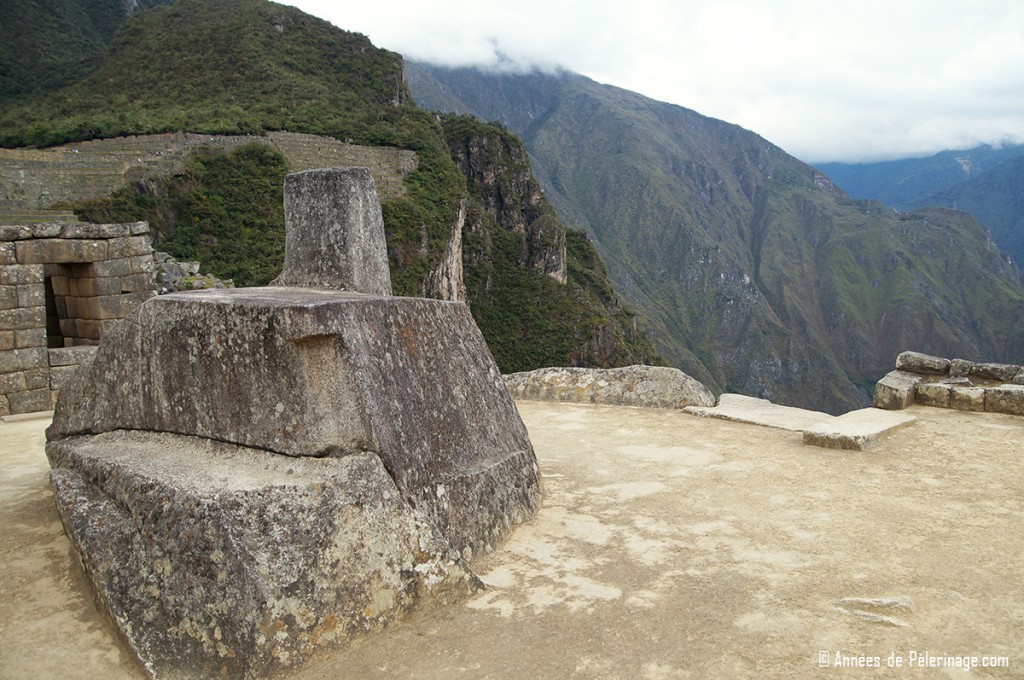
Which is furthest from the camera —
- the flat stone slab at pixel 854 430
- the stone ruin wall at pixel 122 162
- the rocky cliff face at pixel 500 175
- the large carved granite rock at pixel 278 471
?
the rocky cliff face at pixel 500 175

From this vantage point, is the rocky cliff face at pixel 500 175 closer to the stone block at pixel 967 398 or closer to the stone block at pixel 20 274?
the stone block at pixel 20 274

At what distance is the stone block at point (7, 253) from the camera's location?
7.75 metres

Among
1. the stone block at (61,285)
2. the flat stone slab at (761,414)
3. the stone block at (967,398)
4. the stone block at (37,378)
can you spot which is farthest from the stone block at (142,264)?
the stone block at (967,398)

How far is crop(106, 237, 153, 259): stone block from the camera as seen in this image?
27.2 feet

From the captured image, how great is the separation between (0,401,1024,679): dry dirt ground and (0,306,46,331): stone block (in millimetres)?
3750

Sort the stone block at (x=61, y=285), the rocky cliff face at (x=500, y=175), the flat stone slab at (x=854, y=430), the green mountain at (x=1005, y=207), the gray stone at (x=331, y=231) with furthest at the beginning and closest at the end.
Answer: the green mountain at (x=1005, y=207), the rocky cliff face at (x=500, y=175), the stone block at (x=61, y=285), the flat stone slab at (x=854, y=430), the gray stone at (x=331, y=231)

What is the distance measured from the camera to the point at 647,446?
5.38m

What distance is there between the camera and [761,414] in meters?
6.33

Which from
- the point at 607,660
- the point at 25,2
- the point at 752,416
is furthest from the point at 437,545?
the point at 25,2

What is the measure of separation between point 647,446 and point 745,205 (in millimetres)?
188747

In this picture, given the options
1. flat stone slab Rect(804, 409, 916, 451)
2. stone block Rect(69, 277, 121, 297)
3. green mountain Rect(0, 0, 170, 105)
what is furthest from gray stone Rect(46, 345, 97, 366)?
green mountain Rect(0, 0, 170, 105)

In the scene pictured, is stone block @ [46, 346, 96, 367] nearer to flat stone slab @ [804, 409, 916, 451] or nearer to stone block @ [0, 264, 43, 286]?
stone block @ [0, 264, 43, 286]

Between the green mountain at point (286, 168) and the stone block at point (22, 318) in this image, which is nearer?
the stone block at point (22, 318)

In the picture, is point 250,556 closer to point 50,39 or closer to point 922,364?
point 922,364
